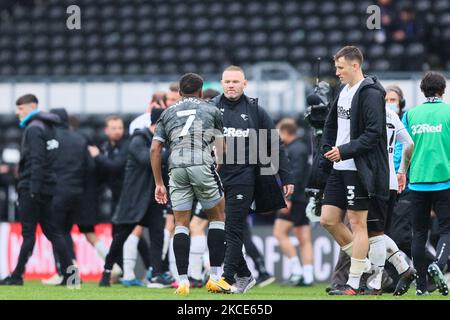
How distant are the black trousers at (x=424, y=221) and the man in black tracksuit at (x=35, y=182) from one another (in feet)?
13.9

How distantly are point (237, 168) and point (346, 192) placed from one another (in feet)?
3.84

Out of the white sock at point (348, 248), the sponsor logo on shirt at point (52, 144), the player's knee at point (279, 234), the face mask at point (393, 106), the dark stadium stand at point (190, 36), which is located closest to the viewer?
the white sock at point (348, 248)

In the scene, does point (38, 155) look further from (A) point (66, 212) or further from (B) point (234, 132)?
(B) point (234, 132)

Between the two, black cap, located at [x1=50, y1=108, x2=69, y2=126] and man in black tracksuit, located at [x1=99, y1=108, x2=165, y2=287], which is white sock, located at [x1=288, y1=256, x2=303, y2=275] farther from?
black cap, located at [x1=50, y1=108, x2=69, y2=126]

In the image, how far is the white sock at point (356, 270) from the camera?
1001 centimetres

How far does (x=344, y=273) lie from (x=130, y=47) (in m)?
13.5

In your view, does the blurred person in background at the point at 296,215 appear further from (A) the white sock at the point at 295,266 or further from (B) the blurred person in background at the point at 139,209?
(B) the blurred person in background at the point at 139,209

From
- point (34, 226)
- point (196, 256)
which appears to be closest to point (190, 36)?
point (196, 256)

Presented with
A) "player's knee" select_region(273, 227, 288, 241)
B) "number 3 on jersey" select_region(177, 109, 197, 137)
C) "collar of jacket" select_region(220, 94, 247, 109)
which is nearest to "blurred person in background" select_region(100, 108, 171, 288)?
"collar of jacket" select_region(220, 94, 247, 109)

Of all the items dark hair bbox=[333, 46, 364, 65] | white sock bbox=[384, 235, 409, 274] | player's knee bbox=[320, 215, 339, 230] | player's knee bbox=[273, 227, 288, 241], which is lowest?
player's knee bbox=[273, 227, 288, 241]

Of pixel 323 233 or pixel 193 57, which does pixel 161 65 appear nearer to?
pixel 193 57

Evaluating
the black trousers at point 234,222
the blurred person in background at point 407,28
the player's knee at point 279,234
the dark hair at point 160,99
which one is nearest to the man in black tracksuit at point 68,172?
the dark hair at point 160,99

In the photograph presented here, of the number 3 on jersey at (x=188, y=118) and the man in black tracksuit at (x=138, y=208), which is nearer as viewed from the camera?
the number 3 on jersey at (x=188, y=118)

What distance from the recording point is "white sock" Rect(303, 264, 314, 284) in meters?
14.5
